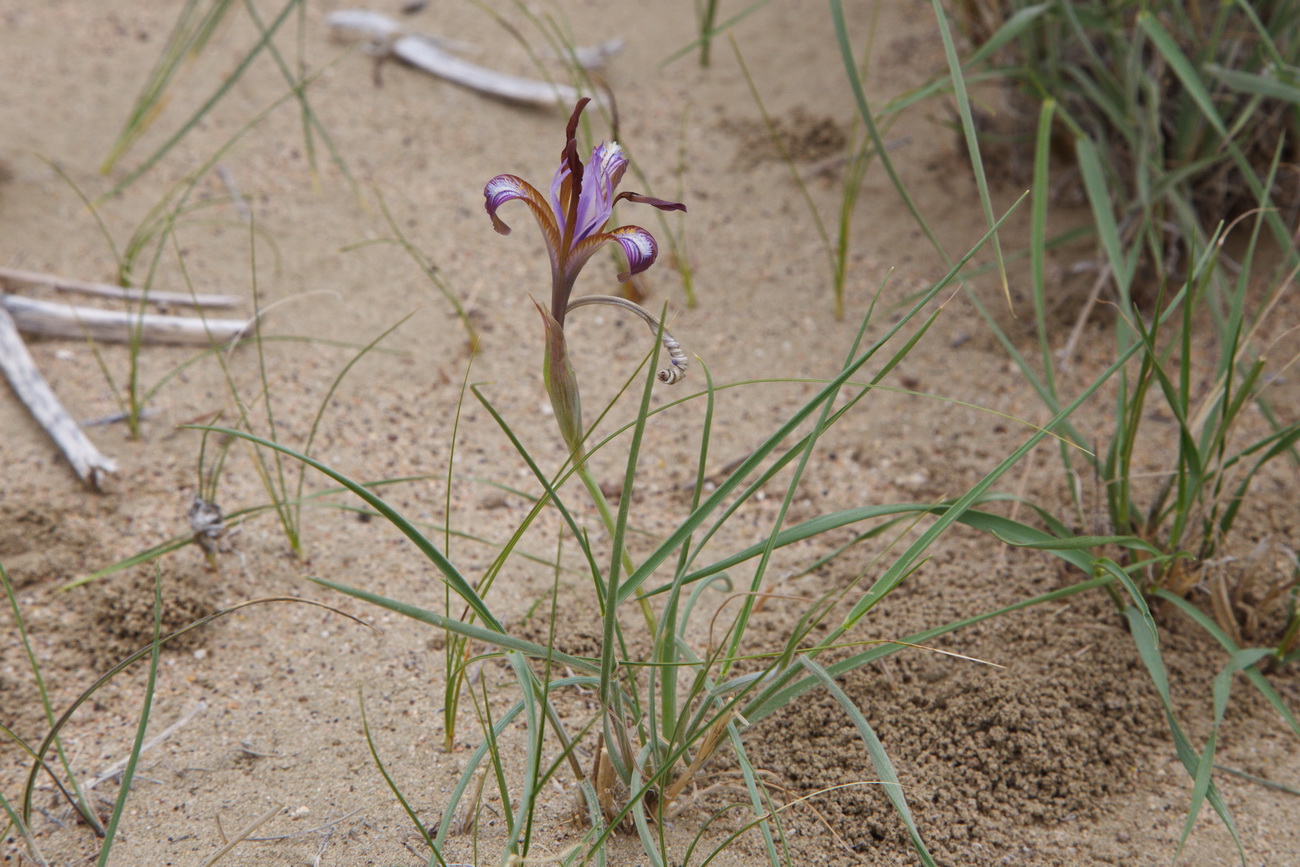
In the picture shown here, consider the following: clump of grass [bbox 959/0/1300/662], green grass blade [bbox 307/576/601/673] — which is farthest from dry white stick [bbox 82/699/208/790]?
clump of grass [bbox 959/0/1300/662]

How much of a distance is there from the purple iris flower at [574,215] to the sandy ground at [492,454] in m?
0.31

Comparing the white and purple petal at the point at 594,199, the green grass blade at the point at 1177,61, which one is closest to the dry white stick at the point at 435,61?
the green grass blade at the point at 1177,61

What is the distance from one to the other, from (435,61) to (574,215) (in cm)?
228

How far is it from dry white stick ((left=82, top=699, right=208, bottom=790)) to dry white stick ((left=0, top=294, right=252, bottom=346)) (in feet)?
3.08

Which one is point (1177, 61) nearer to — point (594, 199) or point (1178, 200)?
point (1178, 200)

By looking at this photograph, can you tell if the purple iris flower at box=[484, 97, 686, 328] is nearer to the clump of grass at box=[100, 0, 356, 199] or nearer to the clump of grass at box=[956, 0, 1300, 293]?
the clump of grass at box=[956, 0, 1300, 293]

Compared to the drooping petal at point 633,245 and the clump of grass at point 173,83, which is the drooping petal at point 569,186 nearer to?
the drooping petal at point 633,245

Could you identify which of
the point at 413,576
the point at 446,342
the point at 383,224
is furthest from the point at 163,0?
the point at 413,576

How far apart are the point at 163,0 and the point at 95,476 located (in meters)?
2.08

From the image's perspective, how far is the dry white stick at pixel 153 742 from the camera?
1.31 metres

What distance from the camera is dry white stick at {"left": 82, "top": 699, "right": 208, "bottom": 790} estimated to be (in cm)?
131

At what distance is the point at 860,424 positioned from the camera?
2074 mm

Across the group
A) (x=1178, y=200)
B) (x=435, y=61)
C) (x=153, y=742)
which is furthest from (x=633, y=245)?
(x=435, y=61)

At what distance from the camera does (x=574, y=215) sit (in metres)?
0.95
